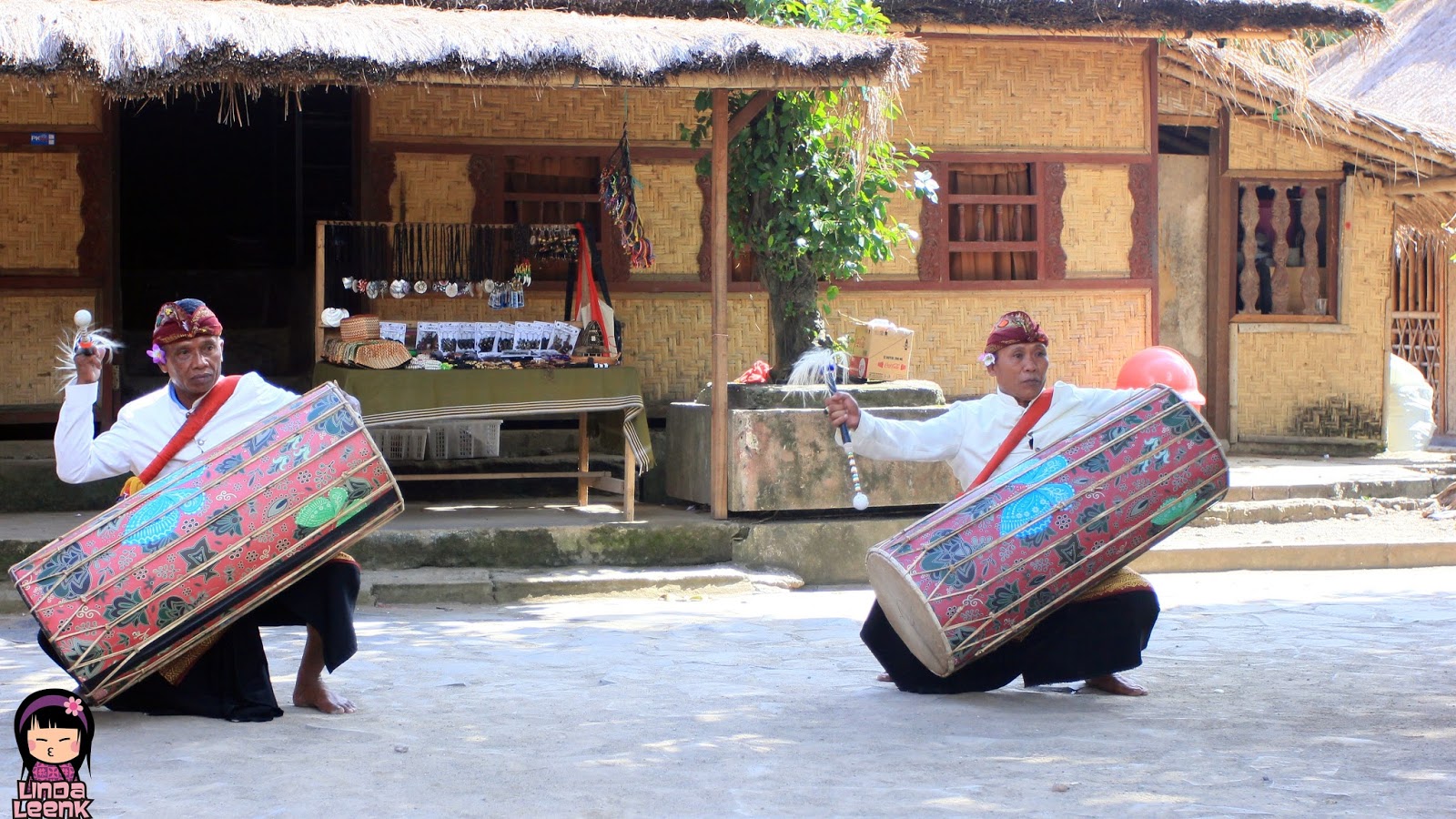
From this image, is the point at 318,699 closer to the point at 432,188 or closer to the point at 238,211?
the point at 432,188

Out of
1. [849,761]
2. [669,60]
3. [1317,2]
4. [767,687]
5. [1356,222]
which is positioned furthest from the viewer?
[1356,222]

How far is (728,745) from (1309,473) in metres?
6.81

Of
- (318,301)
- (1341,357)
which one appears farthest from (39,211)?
(1341,357)

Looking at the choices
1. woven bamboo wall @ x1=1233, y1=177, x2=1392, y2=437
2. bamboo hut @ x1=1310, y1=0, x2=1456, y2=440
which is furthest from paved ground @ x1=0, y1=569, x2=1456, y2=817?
bamboo hut @ x1=1310, y1=0, x2=1456, y2=440

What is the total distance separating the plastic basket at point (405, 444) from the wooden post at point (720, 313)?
1.98 m

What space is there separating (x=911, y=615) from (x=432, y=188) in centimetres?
555

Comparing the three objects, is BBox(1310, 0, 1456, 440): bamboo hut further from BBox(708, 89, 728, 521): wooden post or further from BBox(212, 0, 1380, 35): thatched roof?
BBox(708, 89, 728, 521): wooden post

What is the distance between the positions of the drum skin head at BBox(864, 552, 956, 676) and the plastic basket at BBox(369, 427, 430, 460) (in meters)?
4.62

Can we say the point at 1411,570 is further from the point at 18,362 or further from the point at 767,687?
the point at 18,362

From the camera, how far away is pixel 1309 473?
9.78 meters

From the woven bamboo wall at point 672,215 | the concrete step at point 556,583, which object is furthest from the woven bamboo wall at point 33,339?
the woven bamboo wall at point 672,215

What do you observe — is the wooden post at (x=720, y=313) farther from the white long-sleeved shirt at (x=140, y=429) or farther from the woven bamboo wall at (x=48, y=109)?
the woven bamboo wall at (x=48, y=109)

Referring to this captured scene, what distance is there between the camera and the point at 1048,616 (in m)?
4.65

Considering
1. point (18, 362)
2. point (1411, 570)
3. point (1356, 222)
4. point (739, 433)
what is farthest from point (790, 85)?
point (1356, 222)
